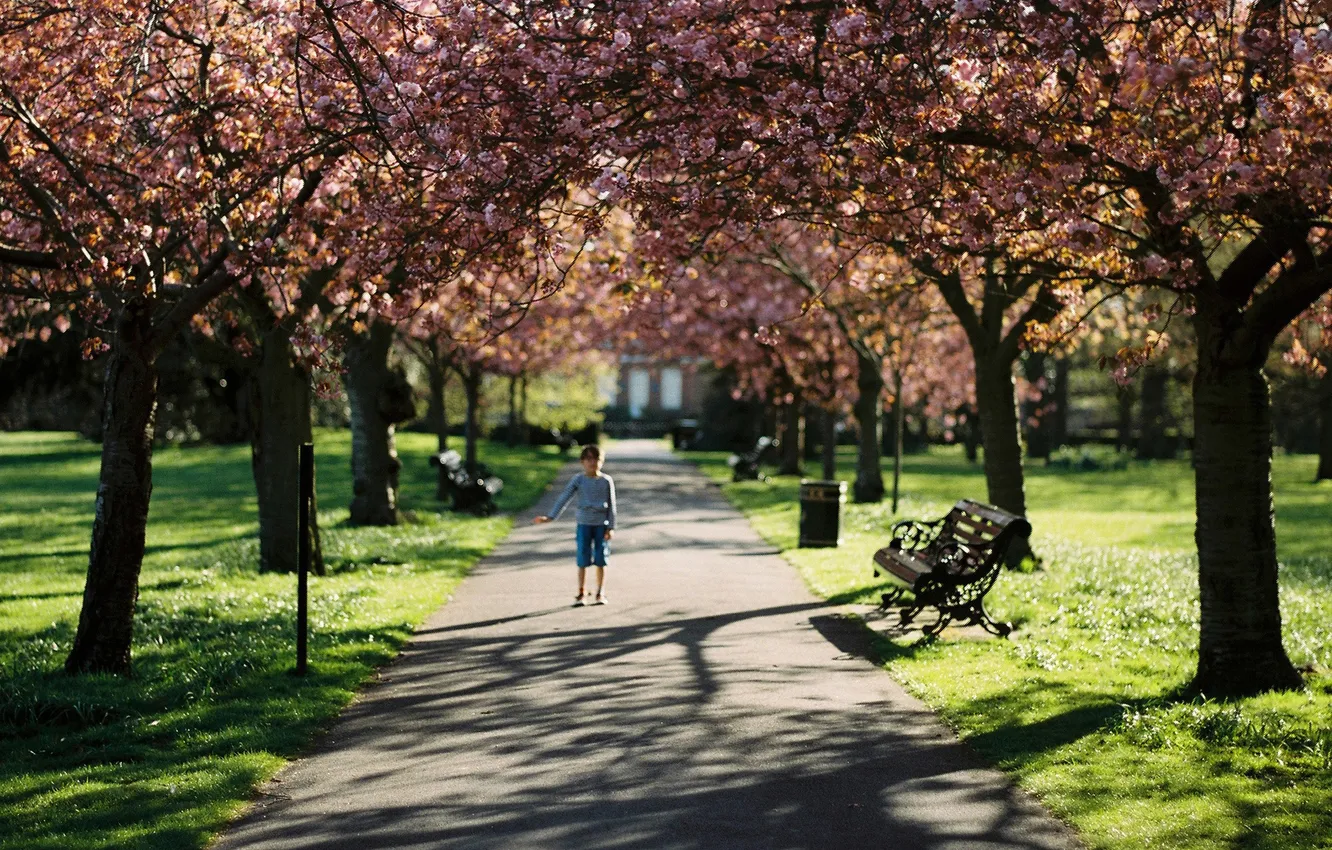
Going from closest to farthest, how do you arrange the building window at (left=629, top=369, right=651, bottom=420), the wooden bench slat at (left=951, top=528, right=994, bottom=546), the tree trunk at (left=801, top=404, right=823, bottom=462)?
the wooden bench slat at (left=951, top=528, right=994, bottom=546)
the tree trunk at (left=801, top=404, right=823, bottom=462)
the building window at (left=629, top=369, right=651, bottom=420)

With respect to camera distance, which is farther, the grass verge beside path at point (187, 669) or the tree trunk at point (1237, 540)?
Result: the tree trunk at point (1237, 540)

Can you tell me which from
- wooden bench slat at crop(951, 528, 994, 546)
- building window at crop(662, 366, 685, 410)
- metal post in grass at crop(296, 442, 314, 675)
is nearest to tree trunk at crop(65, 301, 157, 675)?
metal post in grass at crop(296, 442, 314, 675)

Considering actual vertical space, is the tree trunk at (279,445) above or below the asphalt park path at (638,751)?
above

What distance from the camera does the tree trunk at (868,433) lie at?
96.5ft

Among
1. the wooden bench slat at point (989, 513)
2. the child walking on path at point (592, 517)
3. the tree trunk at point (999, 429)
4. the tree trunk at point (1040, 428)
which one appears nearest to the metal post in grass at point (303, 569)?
the child walking on path at point (592, 517)

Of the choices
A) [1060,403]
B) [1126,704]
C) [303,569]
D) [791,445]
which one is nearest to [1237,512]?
[1126,704]

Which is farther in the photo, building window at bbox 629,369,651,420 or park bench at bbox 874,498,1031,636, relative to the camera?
building window at bbox 629,369,651,420

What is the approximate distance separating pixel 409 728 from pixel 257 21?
17.4 feet

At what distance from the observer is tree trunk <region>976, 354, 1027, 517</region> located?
17.2m

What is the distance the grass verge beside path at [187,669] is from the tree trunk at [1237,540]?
18.7ft

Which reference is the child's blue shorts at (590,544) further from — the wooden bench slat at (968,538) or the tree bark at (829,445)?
the tree bark at (829,445)

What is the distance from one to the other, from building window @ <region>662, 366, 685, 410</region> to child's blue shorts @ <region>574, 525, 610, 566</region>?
87473mm

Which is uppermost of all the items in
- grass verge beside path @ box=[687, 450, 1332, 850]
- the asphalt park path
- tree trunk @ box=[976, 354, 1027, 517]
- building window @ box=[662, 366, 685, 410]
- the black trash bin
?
building window @ box=[662, 366, 685, 410]

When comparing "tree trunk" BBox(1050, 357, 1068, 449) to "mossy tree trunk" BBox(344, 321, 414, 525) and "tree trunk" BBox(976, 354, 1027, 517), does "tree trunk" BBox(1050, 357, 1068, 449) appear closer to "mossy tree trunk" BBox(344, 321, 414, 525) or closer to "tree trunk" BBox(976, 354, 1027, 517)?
"mossy tree trunk" BBox(344, 321, 414, 525)
